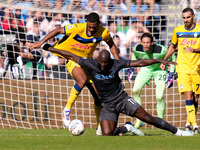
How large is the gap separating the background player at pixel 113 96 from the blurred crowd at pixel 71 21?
168 inches

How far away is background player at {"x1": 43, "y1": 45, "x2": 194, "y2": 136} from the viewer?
24.9 feet

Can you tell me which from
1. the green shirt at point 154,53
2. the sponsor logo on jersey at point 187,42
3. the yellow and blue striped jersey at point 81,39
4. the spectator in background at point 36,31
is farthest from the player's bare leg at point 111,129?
the spectator in background at point 36,31

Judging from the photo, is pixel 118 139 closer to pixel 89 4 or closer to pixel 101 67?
pixel 101 67

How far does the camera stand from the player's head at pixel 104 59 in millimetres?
7388

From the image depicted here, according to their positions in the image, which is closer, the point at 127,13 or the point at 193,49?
the point at 193,49

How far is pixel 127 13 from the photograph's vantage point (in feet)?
39.7

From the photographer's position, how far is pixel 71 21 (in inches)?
535

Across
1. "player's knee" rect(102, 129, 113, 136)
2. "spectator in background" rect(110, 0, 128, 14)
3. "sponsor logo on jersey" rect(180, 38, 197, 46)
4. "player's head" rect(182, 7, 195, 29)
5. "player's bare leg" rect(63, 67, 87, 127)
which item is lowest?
"player's knee" rect(102, 129, 113, 136)

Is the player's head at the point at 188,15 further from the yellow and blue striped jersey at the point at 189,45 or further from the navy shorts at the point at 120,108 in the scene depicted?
the navy shorts at the point at 120,108

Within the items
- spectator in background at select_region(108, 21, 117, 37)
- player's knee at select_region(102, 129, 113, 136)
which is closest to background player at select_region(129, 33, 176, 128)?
spectator in background at select_region(108, 21, 117, 37)

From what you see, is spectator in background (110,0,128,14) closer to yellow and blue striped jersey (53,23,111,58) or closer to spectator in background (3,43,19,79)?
spectator in background (3,43,19,79)

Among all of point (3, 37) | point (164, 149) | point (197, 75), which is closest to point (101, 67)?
point (164, 149)

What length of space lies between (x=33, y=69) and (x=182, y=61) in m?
4.84

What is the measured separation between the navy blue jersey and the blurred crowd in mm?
4239
